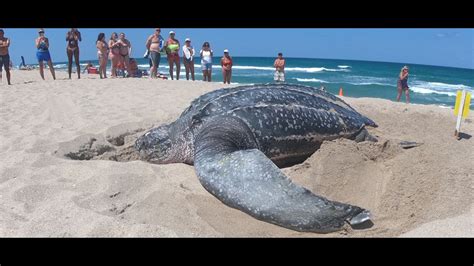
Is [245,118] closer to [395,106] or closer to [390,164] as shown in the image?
[390,164]

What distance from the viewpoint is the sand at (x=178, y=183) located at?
6.43 ft

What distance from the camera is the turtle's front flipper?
1989 mm

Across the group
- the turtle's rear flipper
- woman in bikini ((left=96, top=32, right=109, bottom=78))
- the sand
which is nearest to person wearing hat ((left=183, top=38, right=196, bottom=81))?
woman in bikini ((left=96, top=32, right=109, bottom=78))

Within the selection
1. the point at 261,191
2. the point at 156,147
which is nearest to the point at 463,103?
the point at 261,191

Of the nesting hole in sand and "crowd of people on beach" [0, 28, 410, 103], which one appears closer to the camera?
the nesting hole in sand

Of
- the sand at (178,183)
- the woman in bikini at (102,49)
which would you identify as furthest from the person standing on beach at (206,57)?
the sand at (178,183)

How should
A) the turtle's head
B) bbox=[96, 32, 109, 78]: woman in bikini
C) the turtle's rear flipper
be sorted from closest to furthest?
the turtle's head, the turtle's rear flipper, bbox=[96, 32, 109, 78]: woman in bikini

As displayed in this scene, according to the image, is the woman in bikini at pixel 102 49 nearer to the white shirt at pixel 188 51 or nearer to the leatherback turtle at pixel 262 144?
the white shirt at pixel 188 51

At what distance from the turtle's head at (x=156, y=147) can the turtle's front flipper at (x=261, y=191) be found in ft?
1.73

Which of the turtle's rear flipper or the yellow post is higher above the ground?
the yellow post

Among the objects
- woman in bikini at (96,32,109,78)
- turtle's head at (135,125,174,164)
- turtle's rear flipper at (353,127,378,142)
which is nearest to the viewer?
turtle's head at (135,125,174,164)

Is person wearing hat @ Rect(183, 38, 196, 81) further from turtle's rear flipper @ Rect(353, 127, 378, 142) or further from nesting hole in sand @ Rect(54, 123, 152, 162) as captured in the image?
turtle's rear flipper @ Rect(353, 127, 378, 142)

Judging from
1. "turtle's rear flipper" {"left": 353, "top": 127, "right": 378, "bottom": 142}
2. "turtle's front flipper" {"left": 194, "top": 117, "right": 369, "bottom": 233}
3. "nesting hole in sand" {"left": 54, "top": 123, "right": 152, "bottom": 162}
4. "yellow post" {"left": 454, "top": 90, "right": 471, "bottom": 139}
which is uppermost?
"yellow post" {"left": 454, "top": 90, "right": 471, "bottom": 139}
